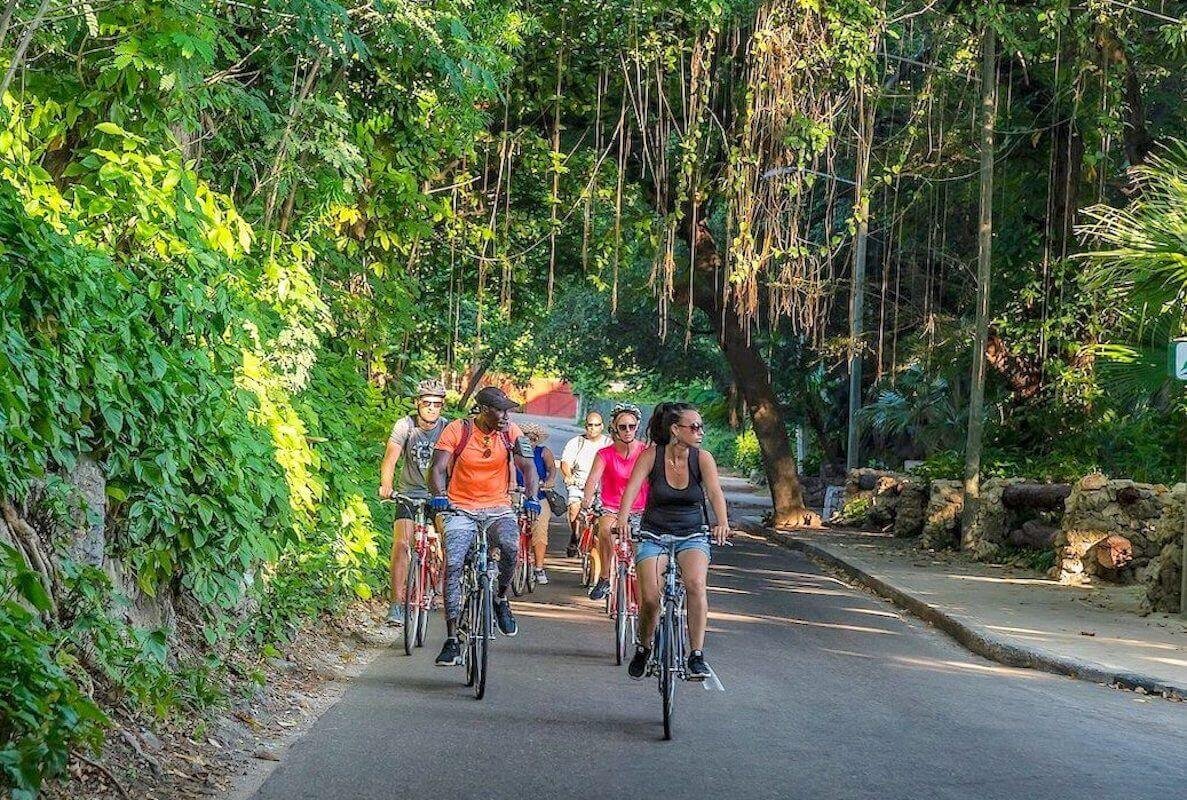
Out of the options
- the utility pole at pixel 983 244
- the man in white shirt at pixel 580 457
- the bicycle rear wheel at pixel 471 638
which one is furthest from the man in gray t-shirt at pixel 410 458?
the utility pole at pixel 983 244

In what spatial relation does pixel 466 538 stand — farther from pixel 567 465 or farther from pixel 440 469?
pixel 567 465

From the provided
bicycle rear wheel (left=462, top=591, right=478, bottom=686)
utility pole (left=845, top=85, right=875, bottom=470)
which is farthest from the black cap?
utility pole (left=845, top=85, right=875, bottom=470)

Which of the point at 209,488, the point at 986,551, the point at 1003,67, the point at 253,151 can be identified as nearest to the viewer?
the point at 209,488

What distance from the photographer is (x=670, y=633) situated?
347 inches

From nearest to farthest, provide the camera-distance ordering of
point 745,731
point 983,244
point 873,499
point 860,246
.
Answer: point 745,731, point 983,244, point 860,246, point 873,499

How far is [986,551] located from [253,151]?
42.6 ft

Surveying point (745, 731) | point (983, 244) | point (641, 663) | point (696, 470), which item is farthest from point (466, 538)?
point (983, 244)

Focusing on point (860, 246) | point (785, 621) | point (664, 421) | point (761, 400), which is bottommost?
point (785, 621)

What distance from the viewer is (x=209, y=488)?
8.47 meters

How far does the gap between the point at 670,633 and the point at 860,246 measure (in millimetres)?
20626

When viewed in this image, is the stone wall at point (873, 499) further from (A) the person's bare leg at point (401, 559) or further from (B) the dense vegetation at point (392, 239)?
(A) the person's bare leg at point (401, 559)

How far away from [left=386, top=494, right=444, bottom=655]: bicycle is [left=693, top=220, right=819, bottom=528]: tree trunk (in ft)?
53.0

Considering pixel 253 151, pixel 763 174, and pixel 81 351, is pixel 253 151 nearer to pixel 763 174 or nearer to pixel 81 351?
pixel 81 351

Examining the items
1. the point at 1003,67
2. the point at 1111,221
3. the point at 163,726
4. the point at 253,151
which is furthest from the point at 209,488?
the point at 1003,67
